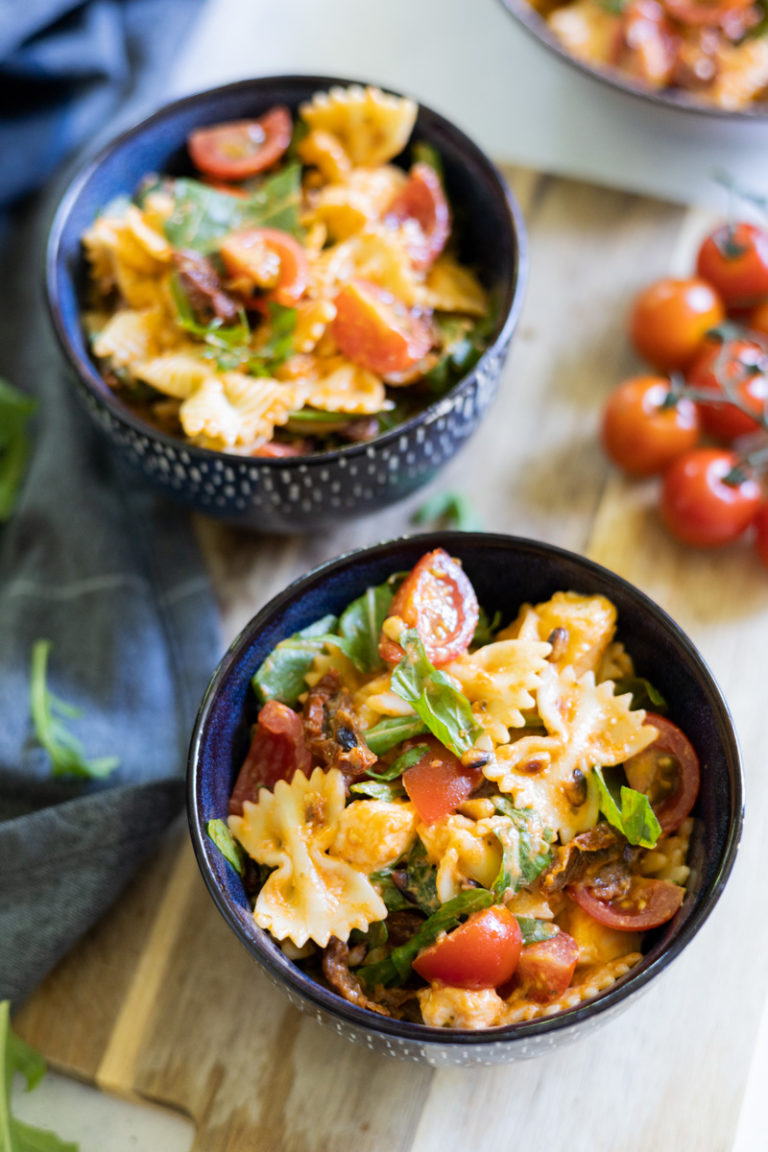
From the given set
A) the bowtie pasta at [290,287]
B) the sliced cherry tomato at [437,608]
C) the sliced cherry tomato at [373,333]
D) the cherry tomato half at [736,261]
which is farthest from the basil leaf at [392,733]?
the cherry tomato half at [736,261]

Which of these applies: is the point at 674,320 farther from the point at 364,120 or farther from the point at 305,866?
the point at 305,866

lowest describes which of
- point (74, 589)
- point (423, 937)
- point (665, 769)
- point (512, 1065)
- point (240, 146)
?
point (512, 1065)

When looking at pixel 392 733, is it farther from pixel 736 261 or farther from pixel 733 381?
pixel 736 261

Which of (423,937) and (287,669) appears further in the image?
(287,669)

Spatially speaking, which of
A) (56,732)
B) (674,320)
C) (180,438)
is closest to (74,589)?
(56,732)

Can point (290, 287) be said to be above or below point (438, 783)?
above

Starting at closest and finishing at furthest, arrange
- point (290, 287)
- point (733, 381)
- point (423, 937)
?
point (423, 937)
point (290, 287)
point (733, 381)

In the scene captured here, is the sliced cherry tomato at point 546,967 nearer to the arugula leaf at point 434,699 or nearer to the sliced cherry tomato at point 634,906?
the sliced cherry tomato at point 634,906

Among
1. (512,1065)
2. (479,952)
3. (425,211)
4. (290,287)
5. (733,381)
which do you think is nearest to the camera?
(479,952)
